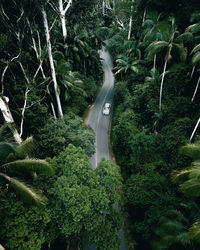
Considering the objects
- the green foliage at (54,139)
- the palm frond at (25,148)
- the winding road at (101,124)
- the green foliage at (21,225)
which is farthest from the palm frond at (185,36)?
the green foliage at (21,225)

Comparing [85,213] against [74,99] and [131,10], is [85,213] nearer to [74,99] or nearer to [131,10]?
[74,99]

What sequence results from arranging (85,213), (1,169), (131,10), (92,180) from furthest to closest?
(131,10) → (92,180) → (85,213) → (1,169)

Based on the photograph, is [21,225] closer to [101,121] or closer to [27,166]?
[27,166]

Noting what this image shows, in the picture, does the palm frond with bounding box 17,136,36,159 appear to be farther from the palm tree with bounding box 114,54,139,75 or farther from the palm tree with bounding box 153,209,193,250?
the palm tree with bounding box 114,54,139,75

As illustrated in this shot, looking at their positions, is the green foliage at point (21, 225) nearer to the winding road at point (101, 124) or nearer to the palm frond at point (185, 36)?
the winding road at point (101, 124)

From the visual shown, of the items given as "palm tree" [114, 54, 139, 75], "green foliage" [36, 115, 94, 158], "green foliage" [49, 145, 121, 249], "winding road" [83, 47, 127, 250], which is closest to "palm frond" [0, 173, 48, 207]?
"green foliage" [49, 145, 121, 249]

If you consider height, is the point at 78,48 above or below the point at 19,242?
above

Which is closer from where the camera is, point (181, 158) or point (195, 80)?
point (181, 158)

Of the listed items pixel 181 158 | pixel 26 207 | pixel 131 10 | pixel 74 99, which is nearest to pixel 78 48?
pixel 74 99
